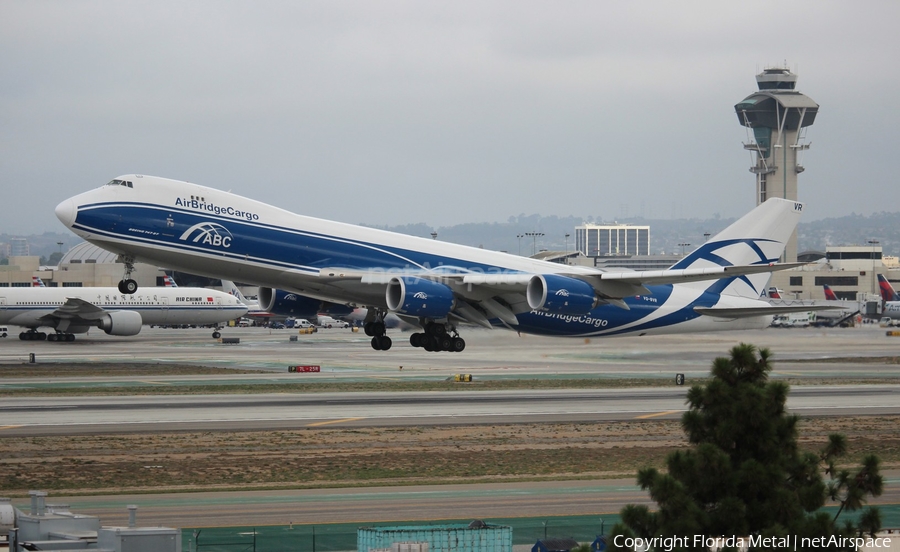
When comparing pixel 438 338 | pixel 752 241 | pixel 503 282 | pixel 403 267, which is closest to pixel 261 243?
pixel 403 267

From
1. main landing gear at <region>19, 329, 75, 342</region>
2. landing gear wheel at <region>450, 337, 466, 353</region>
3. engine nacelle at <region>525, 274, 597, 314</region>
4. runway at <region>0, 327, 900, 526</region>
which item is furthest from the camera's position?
main landing gear at <region>19, 329, 75, 342</region>

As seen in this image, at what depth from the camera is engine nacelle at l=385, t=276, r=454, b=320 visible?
132 feet

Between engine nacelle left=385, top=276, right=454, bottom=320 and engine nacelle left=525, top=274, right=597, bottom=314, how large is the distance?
133 inches

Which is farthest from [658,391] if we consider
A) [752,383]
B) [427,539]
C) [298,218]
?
[752,383]

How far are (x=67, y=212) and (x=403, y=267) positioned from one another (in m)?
12.8

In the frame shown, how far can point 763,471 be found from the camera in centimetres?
1381

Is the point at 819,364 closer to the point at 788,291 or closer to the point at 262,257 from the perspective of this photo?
the point at 262,257

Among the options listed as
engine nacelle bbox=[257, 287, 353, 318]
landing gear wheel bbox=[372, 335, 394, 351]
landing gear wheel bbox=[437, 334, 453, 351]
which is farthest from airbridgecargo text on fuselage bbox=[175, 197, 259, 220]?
landing gear wheel bbox=[437, 334, 453, 351]

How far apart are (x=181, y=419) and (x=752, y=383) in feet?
92.4

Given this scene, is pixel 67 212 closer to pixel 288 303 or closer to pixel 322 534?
pixel 288 303

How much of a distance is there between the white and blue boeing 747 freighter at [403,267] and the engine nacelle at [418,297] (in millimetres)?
50

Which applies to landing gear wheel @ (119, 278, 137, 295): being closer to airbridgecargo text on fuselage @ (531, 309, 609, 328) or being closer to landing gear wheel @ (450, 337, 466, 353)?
landing gear wheel @ (450, 337, 466, 353)

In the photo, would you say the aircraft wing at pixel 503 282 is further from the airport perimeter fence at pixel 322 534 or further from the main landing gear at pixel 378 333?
the airport perimeter fence at pixel 322 534

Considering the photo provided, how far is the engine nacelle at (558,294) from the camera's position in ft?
134
